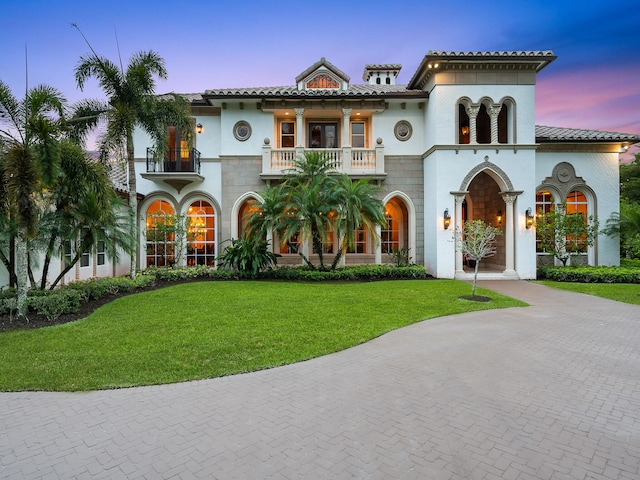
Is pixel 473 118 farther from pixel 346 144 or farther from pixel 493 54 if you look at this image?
pixel 346 144

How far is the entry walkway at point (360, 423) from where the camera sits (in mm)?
2742

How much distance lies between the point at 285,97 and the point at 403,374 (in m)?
14.5

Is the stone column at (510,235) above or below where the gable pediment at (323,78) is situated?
below

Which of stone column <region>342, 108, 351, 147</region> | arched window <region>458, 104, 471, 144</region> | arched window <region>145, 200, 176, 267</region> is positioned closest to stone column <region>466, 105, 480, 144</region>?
arched window <region>458, 104, 471, 144</region>

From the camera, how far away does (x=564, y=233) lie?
14.8 meters

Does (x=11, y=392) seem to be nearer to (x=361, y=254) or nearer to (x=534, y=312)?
(x=534, y=312)

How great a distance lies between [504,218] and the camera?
16.7 m

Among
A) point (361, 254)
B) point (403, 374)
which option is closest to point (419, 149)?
point (361, 254)

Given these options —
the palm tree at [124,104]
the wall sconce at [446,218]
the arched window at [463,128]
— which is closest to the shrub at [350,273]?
the wall sconce at [446,218]

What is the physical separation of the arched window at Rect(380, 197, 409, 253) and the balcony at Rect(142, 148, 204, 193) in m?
10.0

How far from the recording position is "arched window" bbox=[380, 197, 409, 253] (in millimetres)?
18016

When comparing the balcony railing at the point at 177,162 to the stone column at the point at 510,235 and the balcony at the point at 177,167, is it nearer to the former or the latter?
the balcony at the point at 177,167

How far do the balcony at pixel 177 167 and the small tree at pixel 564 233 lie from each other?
16.5 metres

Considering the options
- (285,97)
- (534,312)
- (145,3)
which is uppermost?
(145,3)
